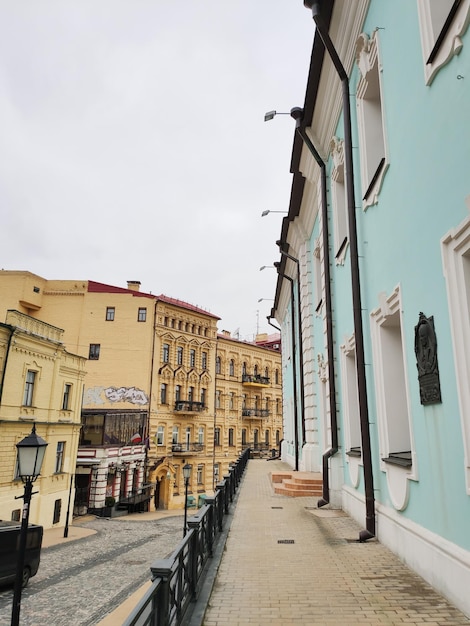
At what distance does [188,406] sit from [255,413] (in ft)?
35.1

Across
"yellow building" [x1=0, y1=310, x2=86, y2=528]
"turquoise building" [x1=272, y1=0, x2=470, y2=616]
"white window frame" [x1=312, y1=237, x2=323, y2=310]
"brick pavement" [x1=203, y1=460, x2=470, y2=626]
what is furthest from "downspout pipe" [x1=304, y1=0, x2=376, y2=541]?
"yellow building" [x1=0, y1=310, x2=86, y2=528]

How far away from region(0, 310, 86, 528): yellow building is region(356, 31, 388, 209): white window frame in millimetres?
18768

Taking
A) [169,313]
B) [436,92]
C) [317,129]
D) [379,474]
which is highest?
[169,313]

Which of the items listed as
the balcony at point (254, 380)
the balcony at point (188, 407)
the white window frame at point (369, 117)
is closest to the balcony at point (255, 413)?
the balcony at point (254, 380)

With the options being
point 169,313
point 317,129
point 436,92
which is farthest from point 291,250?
point 169,313

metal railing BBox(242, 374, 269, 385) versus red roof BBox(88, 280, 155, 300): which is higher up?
red roof BBox(88, 280, 155, 300)

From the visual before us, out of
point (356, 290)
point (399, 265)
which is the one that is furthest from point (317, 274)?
point (399, 265)

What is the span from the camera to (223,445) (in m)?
42.9

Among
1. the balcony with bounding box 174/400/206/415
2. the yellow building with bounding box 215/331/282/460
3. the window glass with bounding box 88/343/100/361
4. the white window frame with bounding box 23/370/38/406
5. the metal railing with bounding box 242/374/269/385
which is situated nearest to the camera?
the white window frame with bounding box 23/370/38/406

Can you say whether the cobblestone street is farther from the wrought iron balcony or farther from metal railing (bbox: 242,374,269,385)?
metal railing (bbox: 242,374,269,385)

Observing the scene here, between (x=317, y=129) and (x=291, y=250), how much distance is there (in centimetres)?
733

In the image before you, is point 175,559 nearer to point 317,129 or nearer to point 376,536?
point 376,536

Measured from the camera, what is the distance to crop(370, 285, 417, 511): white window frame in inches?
258

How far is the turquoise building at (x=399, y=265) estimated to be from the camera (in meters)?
4.43
